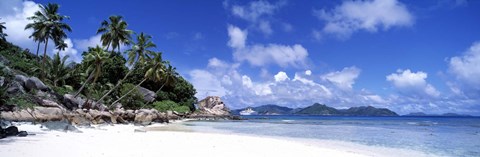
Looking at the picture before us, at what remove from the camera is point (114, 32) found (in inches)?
1617

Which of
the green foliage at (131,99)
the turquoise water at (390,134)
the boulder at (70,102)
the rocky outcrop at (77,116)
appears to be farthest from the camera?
the green foliage at (131,99)

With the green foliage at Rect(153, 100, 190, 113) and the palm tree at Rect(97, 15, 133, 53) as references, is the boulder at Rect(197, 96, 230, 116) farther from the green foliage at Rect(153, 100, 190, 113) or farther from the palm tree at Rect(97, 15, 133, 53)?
the palm tree at Rect(97, 15, 133, 53)

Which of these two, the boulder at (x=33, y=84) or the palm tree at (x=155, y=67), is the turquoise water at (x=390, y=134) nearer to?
the palm tree at (x=155, y=67)

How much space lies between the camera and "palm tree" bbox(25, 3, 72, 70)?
3688 centimetres

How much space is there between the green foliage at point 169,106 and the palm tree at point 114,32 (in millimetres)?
15053

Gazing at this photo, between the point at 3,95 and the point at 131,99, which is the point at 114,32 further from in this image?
the point at 3,95

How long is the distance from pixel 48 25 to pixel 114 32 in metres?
6.65

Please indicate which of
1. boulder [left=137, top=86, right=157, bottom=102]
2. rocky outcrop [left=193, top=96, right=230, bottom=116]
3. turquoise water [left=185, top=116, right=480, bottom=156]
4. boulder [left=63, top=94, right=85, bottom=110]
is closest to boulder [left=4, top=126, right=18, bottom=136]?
turquoise water [left=185, top=116, right=480, bottom=156]

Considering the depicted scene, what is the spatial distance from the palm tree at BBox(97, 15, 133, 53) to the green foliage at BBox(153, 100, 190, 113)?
593 inches

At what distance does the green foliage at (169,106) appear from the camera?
55463 millimetres

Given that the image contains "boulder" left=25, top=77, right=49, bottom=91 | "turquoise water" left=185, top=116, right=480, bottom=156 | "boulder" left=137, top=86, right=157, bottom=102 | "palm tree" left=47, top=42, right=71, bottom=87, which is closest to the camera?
"turquoise water" left=185, top=116, right=480, bottom=156

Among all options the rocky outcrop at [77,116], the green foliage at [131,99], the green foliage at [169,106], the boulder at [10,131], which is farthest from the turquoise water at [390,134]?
the green foliage at [169,106]

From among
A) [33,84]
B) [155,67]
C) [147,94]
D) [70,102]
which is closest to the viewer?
[33,84]

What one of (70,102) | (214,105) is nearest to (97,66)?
(70,102)
